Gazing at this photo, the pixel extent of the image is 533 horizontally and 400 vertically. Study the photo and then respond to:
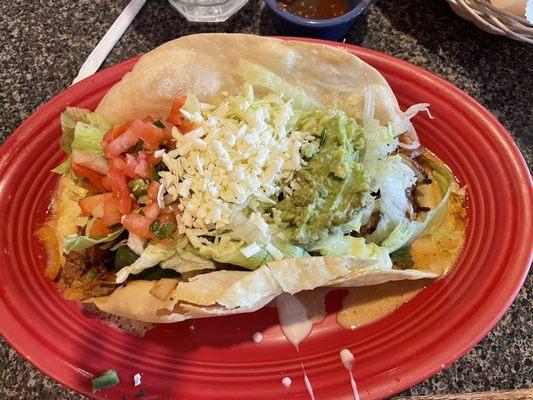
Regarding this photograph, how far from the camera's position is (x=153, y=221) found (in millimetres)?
1411

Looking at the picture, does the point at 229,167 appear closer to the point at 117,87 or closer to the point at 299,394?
the point at 117,87

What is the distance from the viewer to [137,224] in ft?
4.60

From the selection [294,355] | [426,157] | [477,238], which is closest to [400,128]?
[426,157]

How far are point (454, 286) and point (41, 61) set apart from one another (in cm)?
185

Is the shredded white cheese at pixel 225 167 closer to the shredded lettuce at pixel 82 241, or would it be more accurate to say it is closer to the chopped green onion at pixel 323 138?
the chopped green onion at pixel 323 138

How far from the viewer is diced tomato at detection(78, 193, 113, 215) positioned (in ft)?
4.87

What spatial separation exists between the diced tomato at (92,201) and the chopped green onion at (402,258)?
2.94 feet

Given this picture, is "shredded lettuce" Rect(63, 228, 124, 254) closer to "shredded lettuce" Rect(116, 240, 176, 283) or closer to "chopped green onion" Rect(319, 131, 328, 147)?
"shredded lettuce" Rect(116, 240, 176, 283)

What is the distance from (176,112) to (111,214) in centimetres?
36

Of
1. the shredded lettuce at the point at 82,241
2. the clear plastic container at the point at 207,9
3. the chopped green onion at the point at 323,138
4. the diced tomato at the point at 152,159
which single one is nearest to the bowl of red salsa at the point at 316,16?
the clear plastic container at the point at 207,9

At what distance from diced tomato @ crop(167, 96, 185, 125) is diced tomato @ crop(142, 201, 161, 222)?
0.87 ft

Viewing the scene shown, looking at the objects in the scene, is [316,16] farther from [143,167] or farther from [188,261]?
[188,261]

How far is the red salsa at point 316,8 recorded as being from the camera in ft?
6.36

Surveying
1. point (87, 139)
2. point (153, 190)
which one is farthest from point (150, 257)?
point (87, 139)
